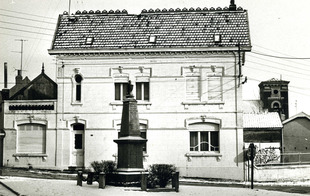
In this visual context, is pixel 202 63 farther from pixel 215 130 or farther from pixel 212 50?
pixel 215 130

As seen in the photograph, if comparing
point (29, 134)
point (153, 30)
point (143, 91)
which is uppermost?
point (153, 30)

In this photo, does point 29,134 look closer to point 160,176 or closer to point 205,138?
point 205,138

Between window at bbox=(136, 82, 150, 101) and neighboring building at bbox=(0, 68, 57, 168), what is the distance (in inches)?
206

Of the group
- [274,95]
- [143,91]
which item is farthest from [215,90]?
[274,95]

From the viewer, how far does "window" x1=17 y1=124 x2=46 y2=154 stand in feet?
115

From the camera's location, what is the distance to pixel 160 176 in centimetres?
2442

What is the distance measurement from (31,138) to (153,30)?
10.2m

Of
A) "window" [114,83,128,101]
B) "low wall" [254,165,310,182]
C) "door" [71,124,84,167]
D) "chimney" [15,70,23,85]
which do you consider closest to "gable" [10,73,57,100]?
"door" [71,124,84,167]

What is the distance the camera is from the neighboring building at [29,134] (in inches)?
1380

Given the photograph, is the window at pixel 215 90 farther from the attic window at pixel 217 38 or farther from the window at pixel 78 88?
the window at pixel 78 88

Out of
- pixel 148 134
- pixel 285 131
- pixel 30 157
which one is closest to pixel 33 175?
pixel 30 157

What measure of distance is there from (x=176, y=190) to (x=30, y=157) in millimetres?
14134

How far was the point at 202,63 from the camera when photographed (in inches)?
1369

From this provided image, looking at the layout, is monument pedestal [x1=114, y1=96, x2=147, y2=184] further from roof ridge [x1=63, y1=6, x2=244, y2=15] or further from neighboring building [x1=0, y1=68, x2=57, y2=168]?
roof ridge [x1=63, y1=6, x2=244, y2=15]
